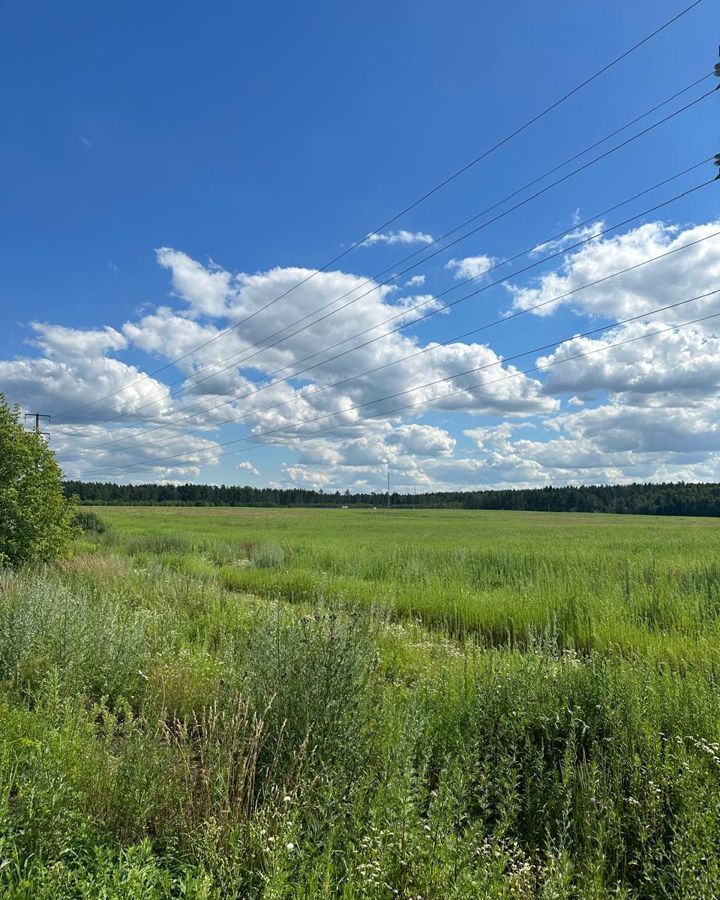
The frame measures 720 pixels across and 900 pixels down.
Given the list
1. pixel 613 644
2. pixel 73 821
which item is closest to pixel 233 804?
pixel 73 821

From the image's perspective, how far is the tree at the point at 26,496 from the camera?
42.4ft

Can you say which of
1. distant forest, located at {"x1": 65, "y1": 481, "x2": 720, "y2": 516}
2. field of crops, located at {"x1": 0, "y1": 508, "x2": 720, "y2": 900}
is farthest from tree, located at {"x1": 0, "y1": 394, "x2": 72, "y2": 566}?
distant forest, located at {"x1": 65, "y1": 481, "x2": 720, "y2": 516}

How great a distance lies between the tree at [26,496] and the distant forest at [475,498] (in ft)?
363

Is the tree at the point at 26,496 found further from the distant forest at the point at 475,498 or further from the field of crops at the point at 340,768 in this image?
the distant forest at the point at 475,498

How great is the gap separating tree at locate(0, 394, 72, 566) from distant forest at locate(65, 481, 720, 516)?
11053 centimetres

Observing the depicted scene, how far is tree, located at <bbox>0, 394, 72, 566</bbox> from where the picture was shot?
12.9 m

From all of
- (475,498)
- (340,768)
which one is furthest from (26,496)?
(475,498)

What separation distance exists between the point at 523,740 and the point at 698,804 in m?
1.42

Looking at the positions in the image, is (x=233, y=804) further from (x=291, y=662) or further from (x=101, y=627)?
(x=101, y=627)

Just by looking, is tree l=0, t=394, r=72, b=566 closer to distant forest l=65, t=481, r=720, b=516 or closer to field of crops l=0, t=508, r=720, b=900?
field of crops l=0, t=508, r=720, b=900

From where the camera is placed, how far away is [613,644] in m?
8.02

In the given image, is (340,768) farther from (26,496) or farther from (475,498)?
(475,498)

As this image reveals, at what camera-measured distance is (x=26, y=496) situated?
1322 cm

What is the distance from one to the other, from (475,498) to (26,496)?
137052 mm
